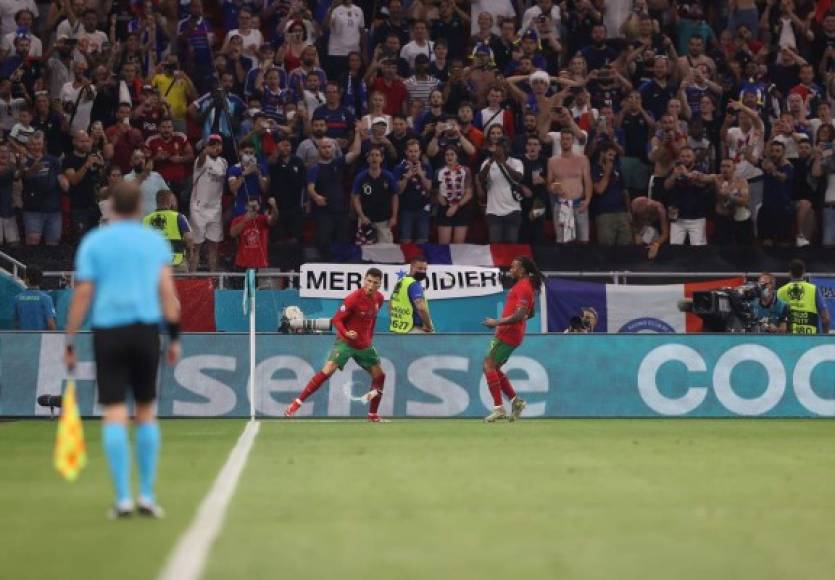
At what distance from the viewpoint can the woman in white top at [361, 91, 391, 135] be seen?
2678 cm

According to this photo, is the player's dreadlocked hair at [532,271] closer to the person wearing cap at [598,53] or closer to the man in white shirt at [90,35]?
the person wearing cap at [598,53]

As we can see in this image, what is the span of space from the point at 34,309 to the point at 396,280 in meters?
5.49

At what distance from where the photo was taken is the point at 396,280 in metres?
25.5

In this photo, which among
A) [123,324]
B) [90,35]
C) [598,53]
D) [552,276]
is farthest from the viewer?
[598,53]

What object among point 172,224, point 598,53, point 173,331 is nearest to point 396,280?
point 172,224

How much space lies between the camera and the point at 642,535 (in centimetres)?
937

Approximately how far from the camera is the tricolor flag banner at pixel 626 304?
26.3 meters

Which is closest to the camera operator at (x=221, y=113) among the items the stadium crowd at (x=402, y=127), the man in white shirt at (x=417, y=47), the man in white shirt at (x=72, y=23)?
the stadium crowd at (x=402, y=127)

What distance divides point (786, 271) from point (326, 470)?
1498cm

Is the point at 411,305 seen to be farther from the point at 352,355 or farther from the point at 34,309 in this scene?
the point at 34,309

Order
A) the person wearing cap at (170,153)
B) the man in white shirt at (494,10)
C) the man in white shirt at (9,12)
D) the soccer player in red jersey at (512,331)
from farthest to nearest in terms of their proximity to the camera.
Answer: the man in white shirt at (494,10), the man in white shirt at (9,12), the person wearing cap at (170,153), the soccer player in red jersey at (512,331)

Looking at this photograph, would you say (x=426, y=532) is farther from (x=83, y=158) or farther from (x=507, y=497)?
(x=83, y=158)

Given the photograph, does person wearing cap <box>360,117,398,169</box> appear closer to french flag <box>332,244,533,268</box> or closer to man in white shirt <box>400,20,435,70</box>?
french flag <box>332,244,533,268</box>

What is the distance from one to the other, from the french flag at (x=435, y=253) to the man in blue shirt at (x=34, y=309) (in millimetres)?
4682
